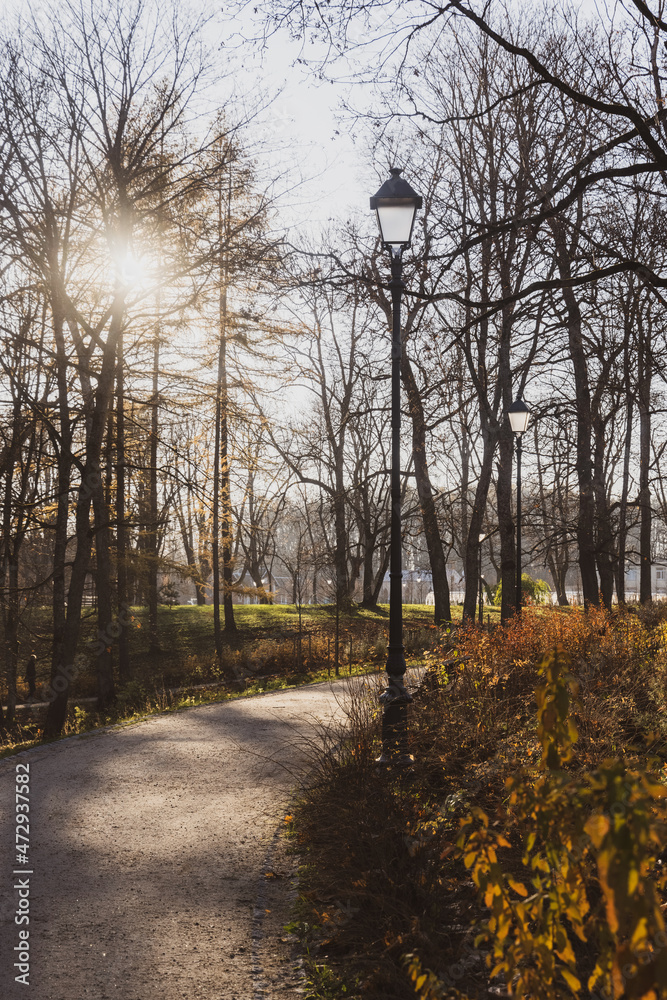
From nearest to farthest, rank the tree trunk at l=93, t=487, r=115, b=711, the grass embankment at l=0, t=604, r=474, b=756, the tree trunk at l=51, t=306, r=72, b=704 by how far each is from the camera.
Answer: the tree trunk at l=51, t=306, r=72, b=704 < the grass embankment at l=0, t=604, r=474, b=756 < the tree trunk at l=93, t=487, r=115, b=711

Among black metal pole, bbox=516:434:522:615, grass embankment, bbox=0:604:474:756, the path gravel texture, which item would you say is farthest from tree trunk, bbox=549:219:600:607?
the path gravel texture

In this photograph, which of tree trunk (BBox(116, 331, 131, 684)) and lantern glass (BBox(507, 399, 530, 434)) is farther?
lantern glass (BBox(507, 399, 530, 434))

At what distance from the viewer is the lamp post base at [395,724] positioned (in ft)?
17.9

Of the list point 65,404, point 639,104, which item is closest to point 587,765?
point 639,104

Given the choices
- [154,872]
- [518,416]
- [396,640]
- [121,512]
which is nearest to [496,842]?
[154,872]

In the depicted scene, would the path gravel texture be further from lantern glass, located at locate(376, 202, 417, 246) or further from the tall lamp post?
lantern glass, located at locate(376, 202, 417, 246)

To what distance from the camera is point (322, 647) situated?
59.8ft

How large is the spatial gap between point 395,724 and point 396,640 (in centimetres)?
100

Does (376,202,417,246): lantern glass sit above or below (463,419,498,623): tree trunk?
above

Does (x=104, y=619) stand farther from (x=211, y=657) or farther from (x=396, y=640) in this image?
(x=396, y=640)

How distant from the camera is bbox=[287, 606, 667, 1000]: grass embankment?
1.81 metres

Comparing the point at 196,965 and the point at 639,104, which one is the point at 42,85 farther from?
the point at 196,965

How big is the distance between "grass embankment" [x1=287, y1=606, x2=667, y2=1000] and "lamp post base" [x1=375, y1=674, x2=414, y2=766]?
0.12m

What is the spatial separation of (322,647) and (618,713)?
1293 cm
